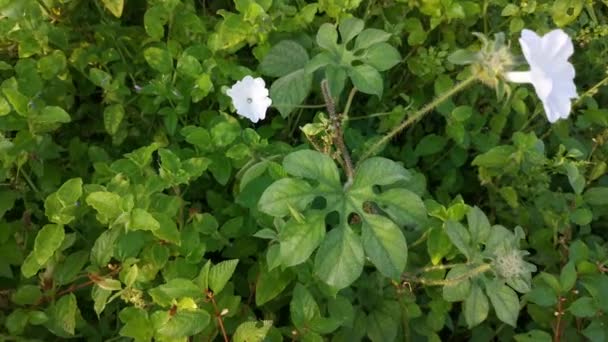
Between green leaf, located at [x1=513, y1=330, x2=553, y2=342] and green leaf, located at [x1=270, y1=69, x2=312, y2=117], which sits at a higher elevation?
green leaf, located at [x1=270, y1=69, x2=312, y2=117]

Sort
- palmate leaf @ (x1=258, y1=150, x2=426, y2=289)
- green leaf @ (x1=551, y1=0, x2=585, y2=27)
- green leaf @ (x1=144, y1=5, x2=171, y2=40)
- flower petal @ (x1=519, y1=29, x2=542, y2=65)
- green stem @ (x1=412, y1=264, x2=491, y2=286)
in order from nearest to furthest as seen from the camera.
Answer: flower petal @ (x1=519, y1=29, x2=542, y2=65) < palmate leaf @ (x1=258, y1=150, x2=426, y2=289) < green stem @ (x1=412, y1=264, x2=491, y2=286) < green leaf @ (x1=144, y1=5, x2=171, y2=40) < green leaf @ (x1=551, y1=0, x2=585, y2=27)

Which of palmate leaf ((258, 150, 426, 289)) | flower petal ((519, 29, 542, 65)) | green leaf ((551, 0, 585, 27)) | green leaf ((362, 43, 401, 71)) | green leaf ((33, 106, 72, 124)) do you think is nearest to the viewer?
flower petal ((519, 29, 542, 65))

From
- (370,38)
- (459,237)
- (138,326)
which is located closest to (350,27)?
(370,38)

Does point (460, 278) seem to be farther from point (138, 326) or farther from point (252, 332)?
point (138, 326)

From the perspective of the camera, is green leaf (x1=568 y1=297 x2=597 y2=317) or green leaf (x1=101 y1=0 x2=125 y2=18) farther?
green leaf (x1=101 y1=0 x2=125 y2=18)

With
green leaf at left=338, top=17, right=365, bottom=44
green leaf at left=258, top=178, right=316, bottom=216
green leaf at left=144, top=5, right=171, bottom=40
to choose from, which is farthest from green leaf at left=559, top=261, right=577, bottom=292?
green leaf at left=144, top=5, right=171, bottom=40

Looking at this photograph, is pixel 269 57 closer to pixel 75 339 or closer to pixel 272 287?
pixel 272 287

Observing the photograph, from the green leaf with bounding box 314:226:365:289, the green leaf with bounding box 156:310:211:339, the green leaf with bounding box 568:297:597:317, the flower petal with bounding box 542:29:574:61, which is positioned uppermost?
the flower petal with bounding box 542:29:574:61

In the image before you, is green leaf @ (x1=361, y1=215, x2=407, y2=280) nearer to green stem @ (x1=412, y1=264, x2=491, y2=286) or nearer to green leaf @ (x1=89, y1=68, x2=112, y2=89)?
green stem @ (x1=412, y1=264, x2=491, y2=286)
